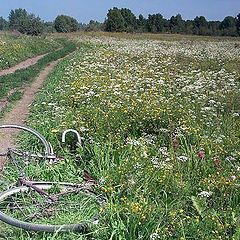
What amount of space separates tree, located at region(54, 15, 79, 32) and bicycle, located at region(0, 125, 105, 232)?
76.4m

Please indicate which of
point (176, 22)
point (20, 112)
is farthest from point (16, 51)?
point (176, 22)

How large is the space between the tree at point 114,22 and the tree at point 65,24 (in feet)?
19.1

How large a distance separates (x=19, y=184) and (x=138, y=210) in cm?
139

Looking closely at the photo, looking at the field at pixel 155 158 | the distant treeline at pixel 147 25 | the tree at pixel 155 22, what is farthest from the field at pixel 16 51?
the tree at pixel 155 22

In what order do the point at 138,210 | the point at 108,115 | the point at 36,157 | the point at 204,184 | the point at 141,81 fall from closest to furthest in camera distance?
the point at 138,210, the point at 204,184, the point at 36,157, the point at 108,115, the point at 141,81

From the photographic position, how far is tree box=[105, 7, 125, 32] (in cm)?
8725

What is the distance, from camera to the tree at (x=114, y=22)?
286 ft

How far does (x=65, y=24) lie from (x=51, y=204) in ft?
265

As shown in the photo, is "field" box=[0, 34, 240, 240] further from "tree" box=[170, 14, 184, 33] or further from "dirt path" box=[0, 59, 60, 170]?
"tree" box=[170, 14, 184, 33]

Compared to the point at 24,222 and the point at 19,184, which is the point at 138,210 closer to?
the point at 24,222

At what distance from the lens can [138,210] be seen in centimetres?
420

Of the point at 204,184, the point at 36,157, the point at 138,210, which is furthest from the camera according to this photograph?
the point at 36,157

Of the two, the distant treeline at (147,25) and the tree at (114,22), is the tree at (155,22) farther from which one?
the tree at (114,22)

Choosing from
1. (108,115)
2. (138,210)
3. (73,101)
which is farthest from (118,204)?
(73,101)
